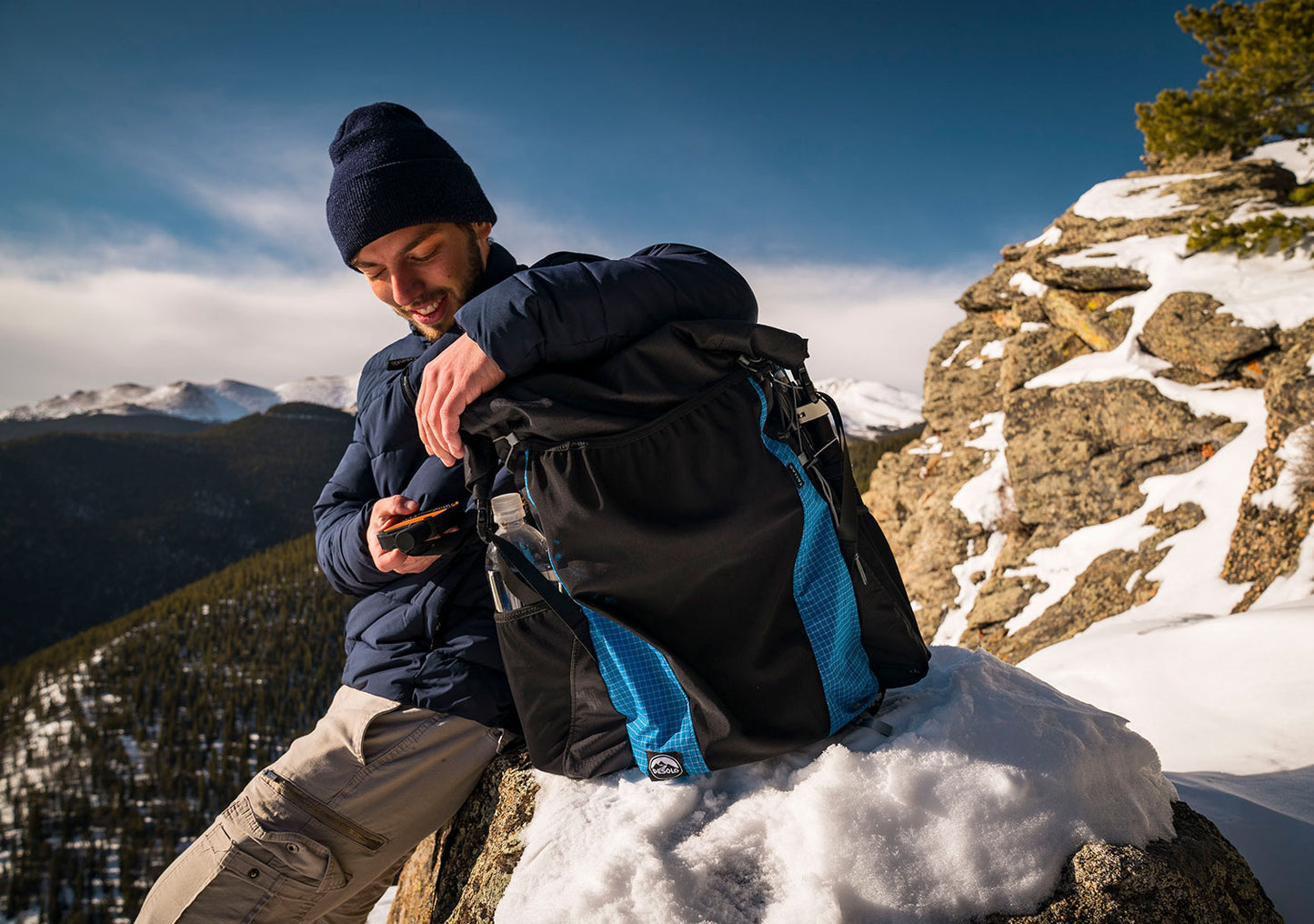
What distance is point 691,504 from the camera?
162 centimetres

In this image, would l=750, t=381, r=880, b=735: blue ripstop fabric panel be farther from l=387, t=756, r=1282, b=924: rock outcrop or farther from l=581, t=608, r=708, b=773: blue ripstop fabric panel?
l=387, t=756, r=1282, b=924: rock outcrop

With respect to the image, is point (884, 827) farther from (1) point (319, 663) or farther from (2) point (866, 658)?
(1) point (319, 663)

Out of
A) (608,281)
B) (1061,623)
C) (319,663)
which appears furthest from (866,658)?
(319,663)

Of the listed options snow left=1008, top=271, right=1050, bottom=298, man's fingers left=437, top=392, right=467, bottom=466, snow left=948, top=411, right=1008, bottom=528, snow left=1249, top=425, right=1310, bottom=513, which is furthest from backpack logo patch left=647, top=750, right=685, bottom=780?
snow left=1008, top=271, right=1050, bottom=298

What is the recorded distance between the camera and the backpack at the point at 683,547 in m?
1.58

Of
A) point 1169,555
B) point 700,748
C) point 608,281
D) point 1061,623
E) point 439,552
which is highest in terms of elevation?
point 608,281

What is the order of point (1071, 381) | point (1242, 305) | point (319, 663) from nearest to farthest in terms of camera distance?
point (1242, 305), point (1071, 381), point (319, 663)

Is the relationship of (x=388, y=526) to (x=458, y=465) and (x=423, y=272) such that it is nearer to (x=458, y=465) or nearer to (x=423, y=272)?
(x=458, y=465)

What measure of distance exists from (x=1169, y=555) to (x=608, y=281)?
362 inches

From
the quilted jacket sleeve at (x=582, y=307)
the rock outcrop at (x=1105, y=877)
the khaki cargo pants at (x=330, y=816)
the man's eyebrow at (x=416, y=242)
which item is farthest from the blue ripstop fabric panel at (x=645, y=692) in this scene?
the man's eyebrow at (x=416, y=242)

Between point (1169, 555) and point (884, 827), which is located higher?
point (884, 827)

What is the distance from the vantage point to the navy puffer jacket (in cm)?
156

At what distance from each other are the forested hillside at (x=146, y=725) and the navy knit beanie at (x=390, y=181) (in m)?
67.7

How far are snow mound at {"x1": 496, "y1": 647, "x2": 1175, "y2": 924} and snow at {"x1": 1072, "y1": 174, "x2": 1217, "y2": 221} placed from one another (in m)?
15.1
